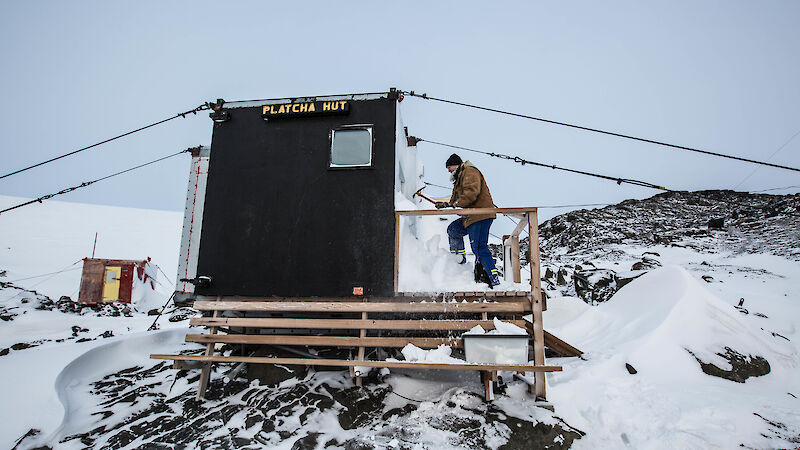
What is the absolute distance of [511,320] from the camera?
6109mm

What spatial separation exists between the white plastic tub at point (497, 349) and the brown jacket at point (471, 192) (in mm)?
2037

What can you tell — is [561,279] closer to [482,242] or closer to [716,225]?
[482,242]

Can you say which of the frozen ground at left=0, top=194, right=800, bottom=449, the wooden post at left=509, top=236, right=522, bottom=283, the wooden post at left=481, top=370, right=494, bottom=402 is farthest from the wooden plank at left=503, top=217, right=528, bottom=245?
the wooden post at left=481, top=370, right=494, bottom=402

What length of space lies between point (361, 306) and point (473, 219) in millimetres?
2413

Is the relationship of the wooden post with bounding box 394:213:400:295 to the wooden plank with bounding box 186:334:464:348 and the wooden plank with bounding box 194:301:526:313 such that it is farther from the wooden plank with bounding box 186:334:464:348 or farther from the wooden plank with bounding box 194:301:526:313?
the wooden plank with bounding box 186:334:464:348

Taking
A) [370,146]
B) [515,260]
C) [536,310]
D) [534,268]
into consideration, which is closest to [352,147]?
[370,146]

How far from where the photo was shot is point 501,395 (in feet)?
19.7

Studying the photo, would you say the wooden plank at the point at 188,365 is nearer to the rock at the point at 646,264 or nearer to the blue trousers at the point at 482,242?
the blue trousers at the point at 482,242

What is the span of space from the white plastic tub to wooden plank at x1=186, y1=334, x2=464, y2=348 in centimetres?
26

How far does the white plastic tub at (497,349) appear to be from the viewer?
211 inches

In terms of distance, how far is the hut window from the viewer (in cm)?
712

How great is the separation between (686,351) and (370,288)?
5500 mm

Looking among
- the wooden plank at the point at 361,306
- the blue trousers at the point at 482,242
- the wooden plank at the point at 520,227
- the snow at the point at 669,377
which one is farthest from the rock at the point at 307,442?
the wooden plank at the point at 520,227

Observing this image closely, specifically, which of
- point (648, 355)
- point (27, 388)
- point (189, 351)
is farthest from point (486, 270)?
point (27, 388)
